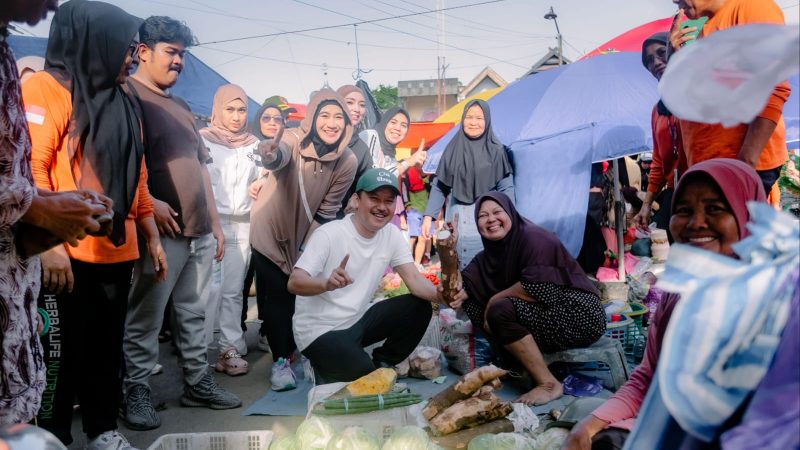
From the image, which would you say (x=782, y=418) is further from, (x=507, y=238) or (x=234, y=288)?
(x=234, y=288)

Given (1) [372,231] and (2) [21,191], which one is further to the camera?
(1) [372,231]


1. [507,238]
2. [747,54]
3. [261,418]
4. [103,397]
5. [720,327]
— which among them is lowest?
[261,418]

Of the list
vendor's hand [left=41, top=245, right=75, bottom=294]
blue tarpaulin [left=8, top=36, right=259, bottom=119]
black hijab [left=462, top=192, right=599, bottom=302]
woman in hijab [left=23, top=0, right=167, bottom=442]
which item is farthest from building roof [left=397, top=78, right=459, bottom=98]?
vendor's hand [left=41, top=245, right=75, bottom=294]

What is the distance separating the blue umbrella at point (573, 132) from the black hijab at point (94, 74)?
4.66m

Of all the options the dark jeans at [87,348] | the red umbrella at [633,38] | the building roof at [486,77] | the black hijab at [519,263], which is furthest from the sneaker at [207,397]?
the building roof at [486,77]

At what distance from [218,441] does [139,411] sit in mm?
890

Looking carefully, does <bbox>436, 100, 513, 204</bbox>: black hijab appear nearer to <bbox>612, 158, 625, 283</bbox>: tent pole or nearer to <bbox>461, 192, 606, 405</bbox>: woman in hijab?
<bbox>461, 192, 606, 405</bbox>: woman in hijab

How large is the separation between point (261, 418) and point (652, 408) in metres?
2.50

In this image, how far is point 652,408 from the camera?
3.18 feet

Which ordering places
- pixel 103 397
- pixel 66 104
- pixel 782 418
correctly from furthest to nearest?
pixel 103 397 → pixel 66 104 → pixel 782 418

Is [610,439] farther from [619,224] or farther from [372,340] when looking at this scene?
[619,224]

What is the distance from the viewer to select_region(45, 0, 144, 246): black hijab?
6.97 feet

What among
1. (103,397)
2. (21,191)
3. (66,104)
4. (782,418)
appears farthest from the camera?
(103,397)

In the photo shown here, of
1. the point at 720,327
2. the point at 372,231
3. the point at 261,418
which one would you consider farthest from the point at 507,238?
the point at 720,327
